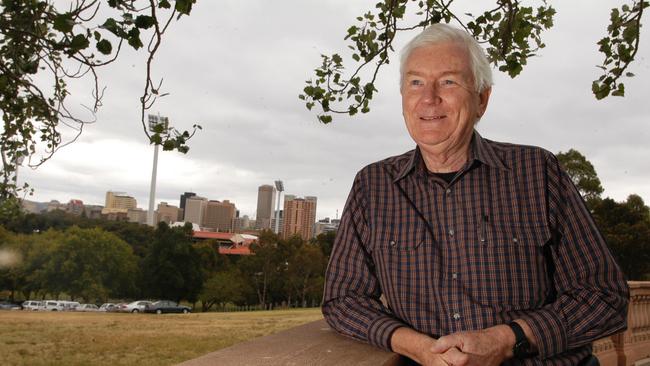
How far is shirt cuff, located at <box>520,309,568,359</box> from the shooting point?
1.57m

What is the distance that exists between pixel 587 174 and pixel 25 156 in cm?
2224

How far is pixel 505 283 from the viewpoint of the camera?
1657 mm

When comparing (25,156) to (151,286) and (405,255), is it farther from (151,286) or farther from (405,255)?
(151,286)

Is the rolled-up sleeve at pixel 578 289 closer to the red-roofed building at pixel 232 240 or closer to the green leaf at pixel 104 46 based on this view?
the green leaf at pixel 104 46

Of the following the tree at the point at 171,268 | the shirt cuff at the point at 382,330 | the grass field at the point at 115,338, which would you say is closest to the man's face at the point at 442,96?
the shirt cuff at the point at 382,330

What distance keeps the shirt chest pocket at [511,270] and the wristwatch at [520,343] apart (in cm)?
9

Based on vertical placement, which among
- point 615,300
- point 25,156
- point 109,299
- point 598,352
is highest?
point 25,156

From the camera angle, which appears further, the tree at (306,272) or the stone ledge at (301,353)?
the tree at (306,272)

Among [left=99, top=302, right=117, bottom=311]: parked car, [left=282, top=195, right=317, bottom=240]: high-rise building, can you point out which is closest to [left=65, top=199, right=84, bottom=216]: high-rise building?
[left=99, top=302, right=117, bottom=311]: parked car

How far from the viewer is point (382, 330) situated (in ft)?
5.41

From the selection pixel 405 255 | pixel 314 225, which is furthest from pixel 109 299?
pixel 405 255

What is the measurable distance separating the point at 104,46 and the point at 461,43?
A: 5.13ft

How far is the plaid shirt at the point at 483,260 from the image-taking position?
1.64 m

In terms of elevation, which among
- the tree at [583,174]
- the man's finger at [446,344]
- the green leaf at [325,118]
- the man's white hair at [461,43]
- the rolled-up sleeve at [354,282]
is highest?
the tree at [583,174]
